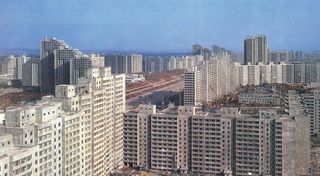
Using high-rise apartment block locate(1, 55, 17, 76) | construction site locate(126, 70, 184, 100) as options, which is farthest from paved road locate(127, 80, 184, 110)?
high-rise apartment block locate(1, 55, 17, 76)

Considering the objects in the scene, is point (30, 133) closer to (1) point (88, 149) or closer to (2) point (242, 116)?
(1) point (88, 149)

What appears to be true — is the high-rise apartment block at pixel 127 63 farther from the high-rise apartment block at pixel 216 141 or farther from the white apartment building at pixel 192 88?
the high-rise apartment block at pixel 216 141

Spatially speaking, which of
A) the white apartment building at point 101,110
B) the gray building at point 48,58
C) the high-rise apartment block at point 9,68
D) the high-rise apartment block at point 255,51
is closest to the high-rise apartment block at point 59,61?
the gray building at point 48,58

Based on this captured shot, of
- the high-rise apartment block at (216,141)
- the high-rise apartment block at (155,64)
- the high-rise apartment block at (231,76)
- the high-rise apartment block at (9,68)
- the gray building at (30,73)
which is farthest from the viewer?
the high-rise apartment block at (155,64)

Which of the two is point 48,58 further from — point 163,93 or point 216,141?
point 216,141

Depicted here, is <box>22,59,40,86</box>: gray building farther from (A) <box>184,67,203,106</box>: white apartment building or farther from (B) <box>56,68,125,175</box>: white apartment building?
(B) <box>56,68,125,175</box>: white apartment building

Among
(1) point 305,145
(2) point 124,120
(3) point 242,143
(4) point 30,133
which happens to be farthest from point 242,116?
(4) point 30,133
